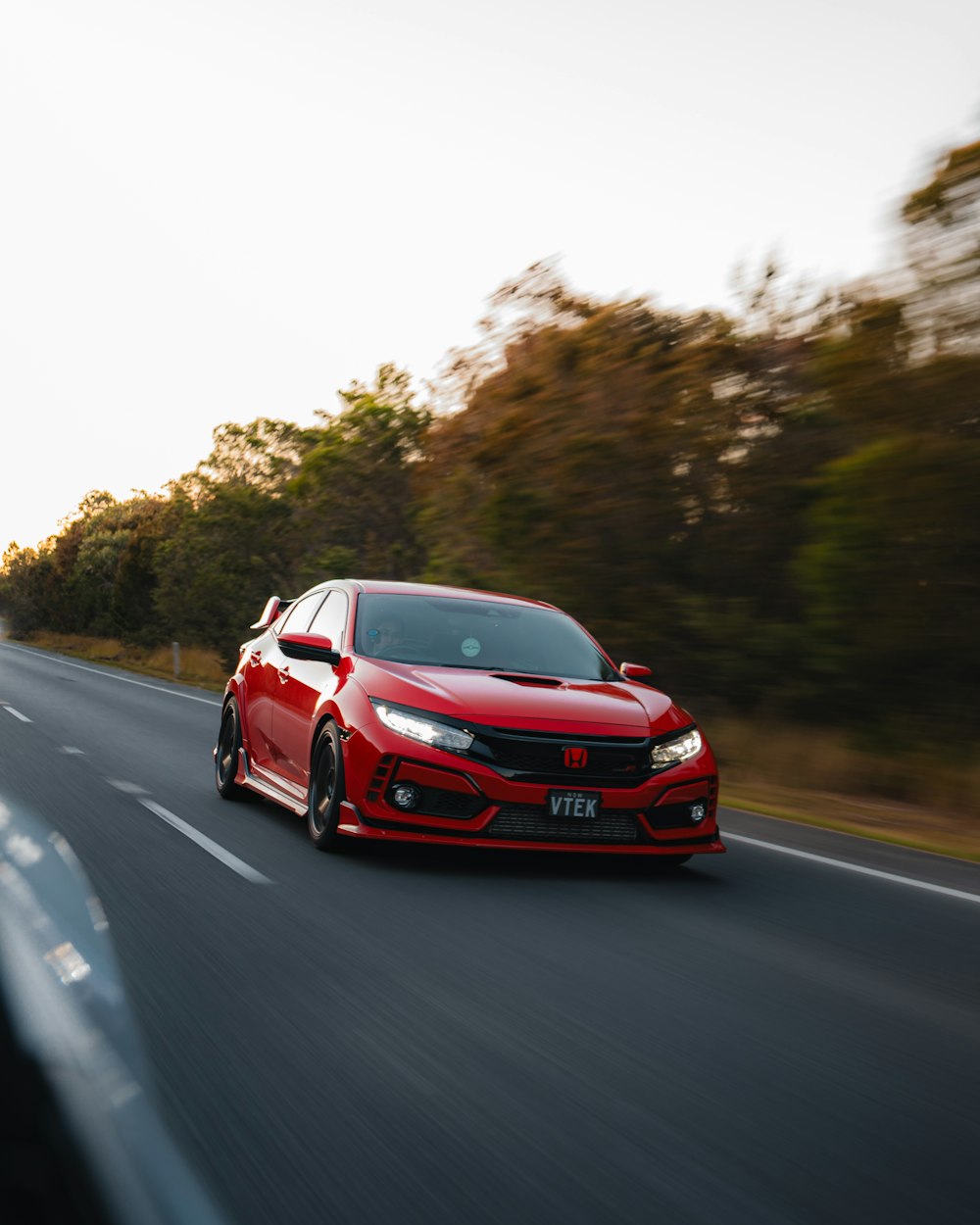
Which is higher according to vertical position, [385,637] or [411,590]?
[411,590]

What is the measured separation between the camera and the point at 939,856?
9547mm

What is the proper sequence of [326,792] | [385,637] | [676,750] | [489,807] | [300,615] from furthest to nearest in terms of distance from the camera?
[300,615] → [385,637] → [326,792] → [676,750] → [489,807]

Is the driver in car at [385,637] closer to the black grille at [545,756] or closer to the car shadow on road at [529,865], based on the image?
the car shadow on road at [529,865]

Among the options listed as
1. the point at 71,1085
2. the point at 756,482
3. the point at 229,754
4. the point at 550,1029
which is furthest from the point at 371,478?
the point at 71,1085

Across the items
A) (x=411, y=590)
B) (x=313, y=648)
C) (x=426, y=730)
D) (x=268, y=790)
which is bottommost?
(x=268, y=790)

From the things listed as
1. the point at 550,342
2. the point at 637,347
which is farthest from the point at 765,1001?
the point at 550,342

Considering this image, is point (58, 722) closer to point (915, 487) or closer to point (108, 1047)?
point (915, 487)

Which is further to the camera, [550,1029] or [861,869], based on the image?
[861,869]

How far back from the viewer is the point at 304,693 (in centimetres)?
874

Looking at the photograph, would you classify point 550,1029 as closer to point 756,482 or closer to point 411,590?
point 411,590

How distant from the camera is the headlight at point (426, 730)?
7.30 m

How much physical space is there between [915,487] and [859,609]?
4.60 ft

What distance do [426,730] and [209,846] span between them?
168cm

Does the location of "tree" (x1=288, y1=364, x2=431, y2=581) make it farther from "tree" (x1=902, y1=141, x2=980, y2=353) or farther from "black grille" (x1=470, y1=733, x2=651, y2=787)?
"black grille" (x1=470, y1=733, x2=651, y2=787)
